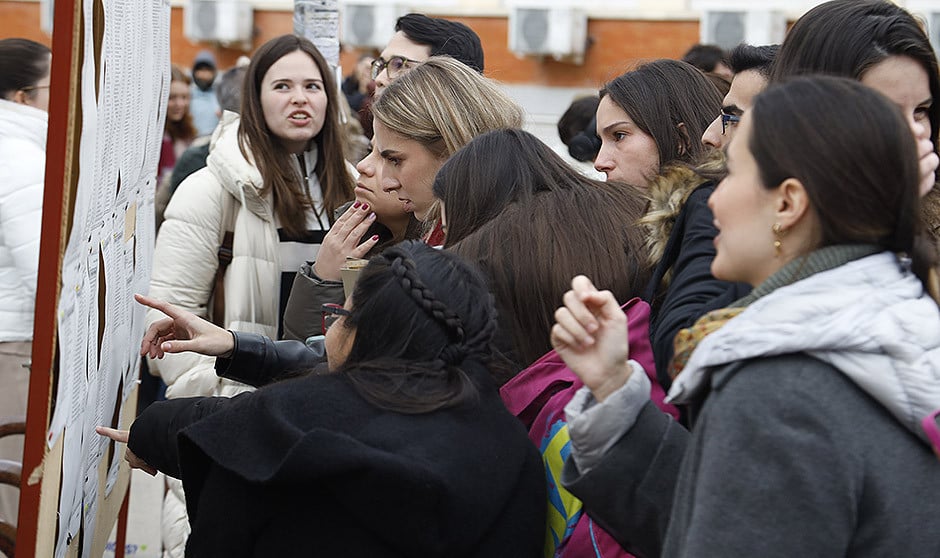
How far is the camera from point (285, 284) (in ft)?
12.2

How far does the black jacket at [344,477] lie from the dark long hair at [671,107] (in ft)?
3.83

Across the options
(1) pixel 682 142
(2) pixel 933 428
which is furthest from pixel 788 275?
(1) pixel 682 142

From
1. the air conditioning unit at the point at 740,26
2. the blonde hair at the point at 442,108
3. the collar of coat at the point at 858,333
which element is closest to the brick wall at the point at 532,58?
the air conditioning unit at the point at 740,26

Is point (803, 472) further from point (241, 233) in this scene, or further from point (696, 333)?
point (241, 233)

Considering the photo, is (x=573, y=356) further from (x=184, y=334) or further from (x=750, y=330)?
(x=184, y=334)

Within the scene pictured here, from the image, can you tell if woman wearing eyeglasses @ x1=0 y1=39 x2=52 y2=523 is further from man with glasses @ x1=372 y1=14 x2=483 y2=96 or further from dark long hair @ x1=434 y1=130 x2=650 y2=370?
man with glasses @ x1=372 y1=14 x2=483 y2=96

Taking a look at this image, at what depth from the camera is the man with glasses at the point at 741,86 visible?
2.63 meters

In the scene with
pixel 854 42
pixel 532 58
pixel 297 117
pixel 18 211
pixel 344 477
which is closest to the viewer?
pixel 344 477

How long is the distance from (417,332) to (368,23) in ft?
47.4

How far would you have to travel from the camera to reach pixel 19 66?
381cm

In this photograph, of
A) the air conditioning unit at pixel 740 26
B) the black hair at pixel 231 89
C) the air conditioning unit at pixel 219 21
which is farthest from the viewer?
the air conditioning unit at pixel 219 21

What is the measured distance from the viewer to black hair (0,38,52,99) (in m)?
3.79

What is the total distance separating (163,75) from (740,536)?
2.09m

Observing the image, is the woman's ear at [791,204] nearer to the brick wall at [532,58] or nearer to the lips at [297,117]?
the lips at [297,117]
